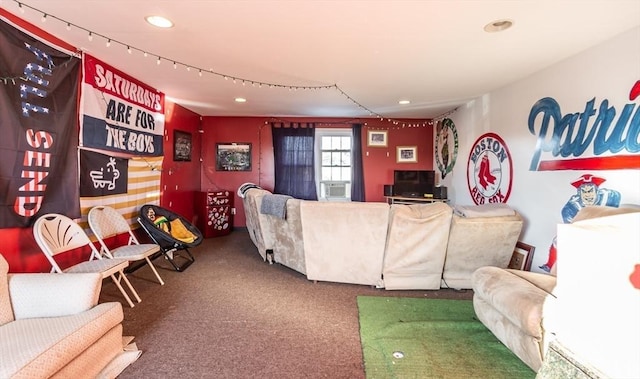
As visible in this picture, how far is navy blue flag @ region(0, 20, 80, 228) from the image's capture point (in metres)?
2.07

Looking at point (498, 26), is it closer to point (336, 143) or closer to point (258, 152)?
point (336, 143)

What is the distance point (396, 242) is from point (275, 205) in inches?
53.1

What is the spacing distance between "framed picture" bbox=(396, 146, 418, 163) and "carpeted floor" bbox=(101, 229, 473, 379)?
3596mm

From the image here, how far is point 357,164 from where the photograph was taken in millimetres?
6211

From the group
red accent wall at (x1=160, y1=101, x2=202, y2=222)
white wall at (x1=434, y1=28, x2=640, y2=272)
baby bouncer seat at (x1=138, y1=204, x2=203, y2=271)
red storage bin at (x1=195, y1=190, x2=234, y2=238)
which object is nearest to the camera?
white wall at (x1=434, y1=28, x2=640, y2=272)

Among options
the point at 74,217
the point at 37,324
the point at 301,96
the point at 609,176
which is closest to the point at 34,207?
the point at 74,217

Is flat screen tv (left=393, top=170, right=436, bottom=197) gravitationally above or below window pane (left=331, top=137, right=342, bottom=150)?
below

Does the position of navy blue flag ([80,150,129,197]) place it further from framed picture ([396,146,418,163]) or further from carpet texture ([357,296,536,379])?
framed picture ([396,146,418,163])

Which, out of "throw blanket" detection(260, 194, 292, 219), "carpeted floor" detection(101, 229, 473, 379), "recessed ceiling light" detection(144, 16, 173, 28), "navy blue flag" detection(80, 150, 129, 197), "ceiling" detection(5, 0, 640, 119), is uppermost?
"ceiling" detection(5, 0, 640, 119)

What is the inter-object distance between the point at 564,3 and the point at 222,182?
219 inches

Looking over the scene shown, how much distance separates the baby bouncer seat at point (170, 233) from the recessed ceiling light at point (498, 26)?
11.3ft

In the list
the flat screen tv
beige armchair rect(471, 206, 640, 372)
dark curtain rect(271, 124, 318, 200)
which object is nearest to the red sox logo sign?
the flat screen tv

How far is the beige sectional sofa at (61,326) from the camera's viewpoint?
1.39 m

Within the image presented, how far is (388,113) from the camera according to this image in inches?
224
